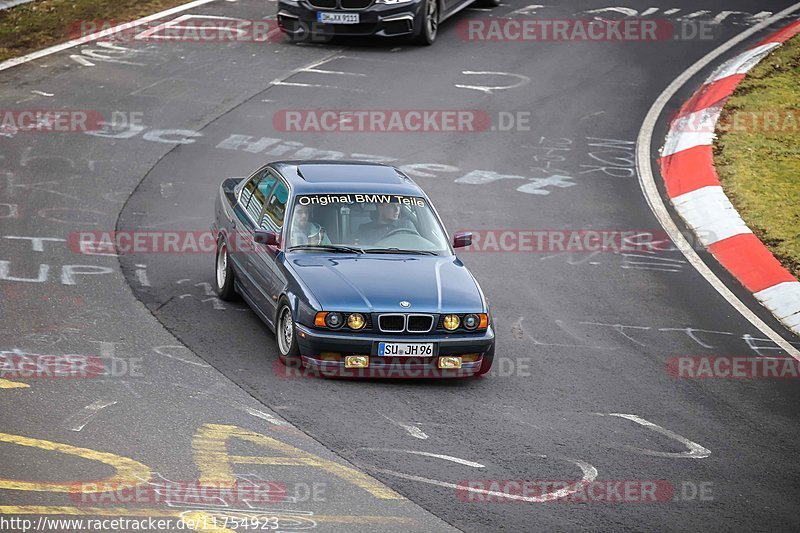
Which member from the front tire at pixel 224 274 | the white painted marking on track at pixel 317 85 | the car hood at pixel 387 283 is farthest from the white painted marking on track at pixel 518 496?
the white painted marking on track at pixel 317 85

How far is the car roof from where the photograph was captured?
11.5 meters

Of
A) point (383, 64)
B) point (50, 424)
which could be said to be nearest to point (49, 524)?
point (50, 424)

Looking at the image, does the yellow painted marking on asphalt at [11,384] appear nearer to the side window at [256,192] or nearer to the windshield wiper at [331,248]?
the windshield wiper at [331,248]

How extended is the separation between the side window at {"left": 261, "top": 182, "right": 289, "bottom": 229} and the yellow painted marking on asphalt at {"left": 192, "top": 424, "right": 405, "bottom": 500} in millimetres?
2973

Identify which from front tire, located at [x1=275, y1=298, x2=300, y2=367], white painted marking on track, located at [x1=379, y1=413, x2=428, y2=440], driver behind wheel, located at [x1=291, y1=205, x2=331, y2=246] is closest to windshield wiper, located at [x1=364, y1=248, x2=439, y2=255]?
driver behind wheel, located at [x1=291, y1=205, x2=331, y2=246]

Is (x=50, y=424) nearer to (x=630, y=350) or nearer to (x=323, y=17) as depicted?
(x=630, y=350)

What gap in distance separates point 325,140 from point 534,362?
7.43m

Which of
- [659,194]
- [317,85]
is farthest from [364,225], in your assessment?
[317,85]

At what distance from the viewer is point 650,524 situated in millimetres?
7898

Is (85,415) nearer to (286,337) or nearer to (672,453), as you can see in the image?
(286,337)

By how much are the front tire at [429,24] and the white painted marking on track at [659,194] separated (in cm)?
445

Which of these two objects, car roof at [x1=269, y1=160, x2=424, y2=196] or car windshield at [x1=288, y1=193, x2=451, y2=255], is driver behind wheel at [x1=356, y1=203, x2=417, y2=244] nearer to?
car windshield at [x1=288, y1=193, x2=451, y2=255]

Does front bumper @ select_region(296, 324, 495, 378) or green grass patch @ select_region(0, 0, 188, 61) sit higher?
green grass patch @ select_region(0, 0, 188, 61)

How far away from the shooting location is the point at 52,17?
74.9 ft
